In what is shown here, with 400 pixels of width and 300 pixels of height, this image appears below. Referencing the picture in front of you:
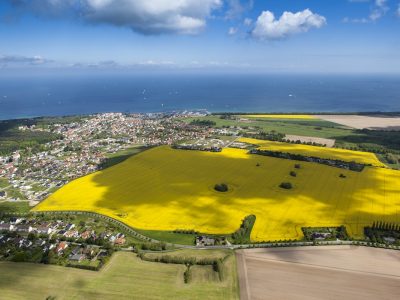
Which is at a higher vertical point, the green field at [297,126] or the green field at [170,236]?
the green field at [297,126]

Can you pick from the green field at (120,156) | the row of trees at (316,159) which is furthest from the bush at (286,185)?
the green field at (120,156)

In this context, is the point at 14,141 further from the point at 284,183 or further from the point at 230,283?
the point at 230,283

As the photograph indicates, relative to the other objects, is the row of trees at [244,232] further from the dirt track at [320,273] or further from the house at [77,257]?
the house at [77,257]

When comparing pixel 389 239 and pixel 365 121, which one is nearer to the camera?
pixel 389 239

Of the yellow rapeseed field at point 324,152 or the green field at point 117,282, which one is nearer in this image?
the green field at point 117,282

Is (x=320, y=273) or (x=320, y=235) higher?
(x=320, y=235)

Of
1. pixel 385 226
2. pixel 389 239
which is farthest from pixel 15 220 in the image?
pixel 385 226

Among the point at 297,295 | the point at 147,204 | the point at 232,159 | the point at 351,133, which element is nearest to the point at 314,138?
the point at 351,133

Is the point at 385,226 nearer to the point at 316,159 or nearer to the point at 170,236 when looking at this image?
the point at 170,236
